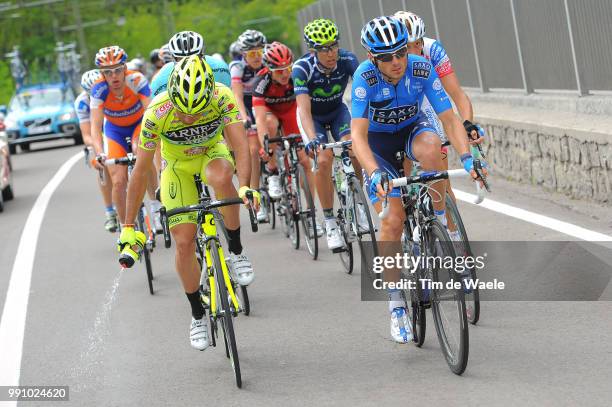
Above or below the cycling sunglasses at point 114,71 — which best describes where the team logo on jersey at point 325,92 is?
below

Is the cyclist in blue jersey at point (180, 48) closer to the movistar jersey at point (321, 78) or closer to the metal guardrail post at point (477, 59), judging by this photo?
the movistar jersey at point (321, 78)

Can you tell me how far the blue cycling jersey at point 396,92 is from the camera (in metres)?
7.46

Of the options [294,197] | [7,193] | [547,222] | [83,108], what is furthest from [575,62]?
[7,193]

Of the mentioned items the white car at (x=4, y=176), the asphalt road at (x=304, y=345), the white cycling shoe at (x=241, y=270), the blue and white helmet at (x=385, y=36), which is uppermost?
the blue and white helmet at (x=385, y=36)

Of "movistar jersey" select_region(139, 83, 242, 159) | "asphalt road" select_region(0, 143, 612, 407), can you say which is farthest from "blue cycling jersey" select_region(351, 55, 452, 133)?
"asphalt road" select_region(0, 143, 612, 407)

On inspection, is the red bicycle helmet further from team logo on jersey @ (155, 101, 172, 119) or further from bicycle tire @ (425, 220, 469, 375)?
bicycle tire @ (425, 220, 469, 375)

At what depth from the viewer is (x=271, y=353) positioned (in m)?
7.86

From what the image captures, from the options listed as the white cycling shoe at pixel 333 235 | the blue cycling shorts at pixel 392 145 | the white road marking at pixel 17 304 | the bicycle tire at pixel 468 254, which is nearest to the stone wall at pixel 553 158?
the white cycling shoe at pixel 333 235

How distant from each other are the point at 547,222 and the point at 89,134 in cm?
503

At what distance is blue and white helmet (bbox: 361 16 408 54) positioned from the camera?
713cm

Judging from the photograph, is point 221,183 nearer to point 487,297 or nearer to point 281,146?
point 487,297

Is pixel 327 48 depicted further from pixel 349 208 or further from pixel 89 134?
pixel 89 134

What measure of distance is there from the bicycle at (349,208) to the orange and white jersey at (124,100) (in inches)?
106

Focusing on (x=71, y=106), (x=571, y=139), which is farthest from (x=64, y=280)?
(x=71, y=106)
